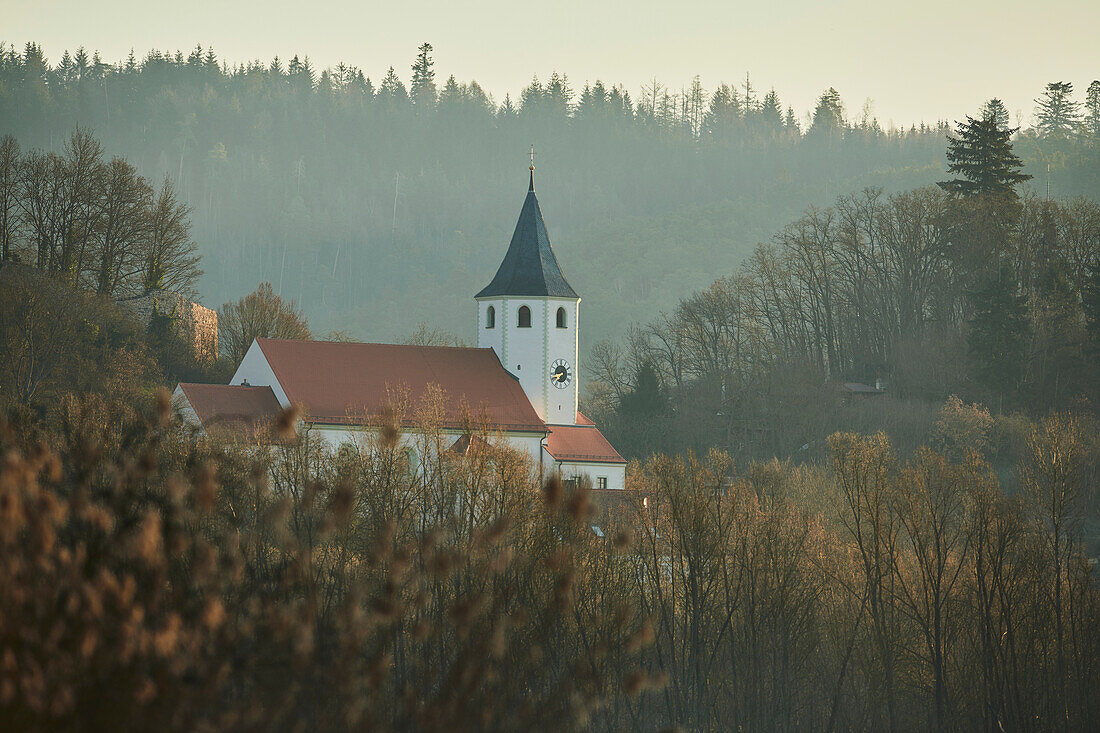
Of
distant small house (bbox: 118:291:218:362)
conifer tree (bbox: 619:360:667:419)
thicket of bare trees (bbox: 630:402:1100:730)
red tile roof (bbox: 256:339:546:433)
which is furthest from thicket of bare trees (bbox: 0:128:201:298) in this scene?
thicket of bare trees (bbox: 630:402:1100:730)

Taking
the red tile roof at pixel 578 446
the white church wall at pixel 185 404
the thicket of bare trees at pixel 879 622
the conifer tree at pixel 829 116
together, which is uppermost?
the conifer tree at pixel 829 116

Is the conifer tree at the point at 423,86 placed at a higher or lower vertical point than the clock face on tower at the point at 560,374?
higher

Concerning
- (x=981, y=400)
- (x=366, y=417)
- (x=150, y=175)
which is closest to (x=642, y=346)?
(x=981, y=400)

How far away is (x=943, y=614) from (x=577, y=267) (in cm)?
8005

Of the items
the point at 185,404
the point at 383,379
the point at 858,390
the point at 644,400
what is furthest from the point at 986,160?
the point at 185,404

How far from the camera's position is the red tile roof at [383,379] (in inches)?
2004

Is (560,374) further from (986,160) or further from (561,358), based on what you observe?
(986,160)

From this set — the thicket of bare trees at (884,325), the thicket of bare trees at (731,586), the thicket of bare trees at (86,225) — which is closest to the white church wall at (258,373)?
the thicket of bare trees at (731,586)

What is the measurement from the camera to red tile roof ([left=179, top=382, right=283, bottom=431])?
1815 inches

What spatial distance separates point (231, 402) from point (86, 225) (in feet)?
49.7

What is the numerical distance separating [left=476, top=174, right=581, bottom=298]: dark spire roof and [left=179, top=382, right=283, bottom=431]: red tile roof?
38.1ft

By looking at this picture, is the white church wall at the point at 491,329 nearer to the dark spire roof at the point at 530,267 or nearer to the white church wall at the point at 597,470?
the dark spire roof at the point at 530,267

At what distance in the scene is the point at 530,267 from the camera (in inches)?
2247

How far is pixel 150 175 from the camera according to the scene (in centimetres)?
12800
